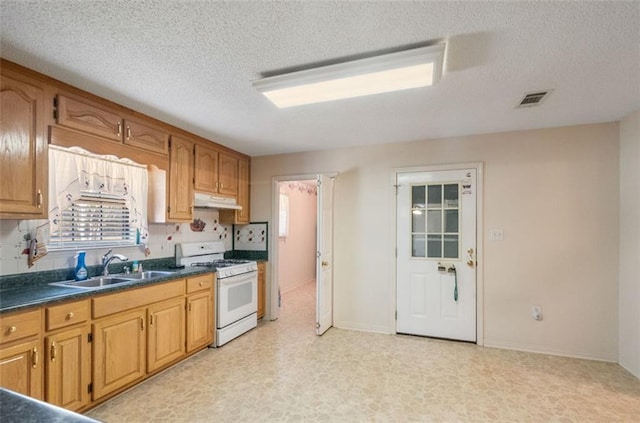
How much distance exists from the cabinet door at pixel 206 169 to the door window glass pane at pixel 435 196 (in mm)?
2641

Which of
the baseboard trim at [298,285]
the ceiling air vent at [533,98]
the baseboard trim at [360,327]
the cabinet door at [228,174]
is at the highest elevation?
the ceiling air vent at [533,98]

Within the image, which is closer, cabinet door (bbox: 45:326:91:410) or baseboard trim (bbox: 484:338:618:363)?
cabinet door (bbox: 45:326:91:410)

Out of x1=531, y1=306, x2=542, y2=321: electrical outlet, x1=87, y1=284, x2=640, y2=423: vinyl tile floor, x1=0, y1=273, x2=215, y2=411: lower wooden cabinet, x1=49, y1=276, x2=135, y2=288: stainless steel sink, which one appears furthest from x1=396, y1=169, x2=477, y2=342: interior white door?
x1=49, y1=276, x2=135, y2=288: stainless steel sink

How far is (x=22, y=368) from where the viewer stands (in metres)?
1.77

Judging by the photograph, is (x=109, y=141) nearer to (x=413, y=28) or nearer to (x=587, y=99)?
(x=413, y=28)

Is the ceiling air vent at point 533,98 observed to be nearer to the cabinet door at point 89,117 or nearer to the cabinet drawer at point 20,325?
the cabinet door at point 89,117

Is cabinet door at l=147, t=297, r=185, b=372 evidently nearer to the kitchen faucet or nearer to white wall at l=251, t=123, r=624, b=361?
the kitchen faucet

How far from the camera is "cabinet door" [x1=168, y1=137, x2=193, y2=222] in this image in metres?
3.17

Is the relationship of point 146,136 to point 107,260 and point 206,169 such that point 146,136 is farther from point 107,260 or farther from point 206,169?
point 107,260

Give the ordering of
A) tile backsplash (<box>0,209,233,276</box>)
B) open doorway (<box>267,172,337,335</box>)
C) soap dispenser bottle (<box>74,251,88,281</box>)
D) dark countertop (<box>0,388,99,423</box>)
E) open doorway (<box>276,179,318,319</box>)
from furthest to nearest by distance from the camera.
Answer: open doorway (<box>276,179,318,319</box>)
open doorway (<box>267,172,337,335</box>)
soap dispenser bottle (<box>74,251,88,281</box>)
tile backsplash (<box>0,209,233,276</box>)
dark countertop (<box>0,388,99,423</box>)

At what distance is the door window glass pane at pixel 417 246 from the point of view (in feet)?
12.2

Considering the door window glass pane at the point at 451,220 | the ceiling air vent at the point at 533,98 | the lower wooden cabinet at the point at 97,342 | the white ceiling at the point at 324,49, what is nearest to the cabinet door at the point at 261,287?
the lower wooden cabinet at the point at 97,342

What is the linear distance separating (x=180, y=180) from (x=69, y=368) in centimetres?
187

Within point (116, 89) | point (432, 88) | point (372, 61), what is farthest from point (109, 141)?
point (432, 88)
